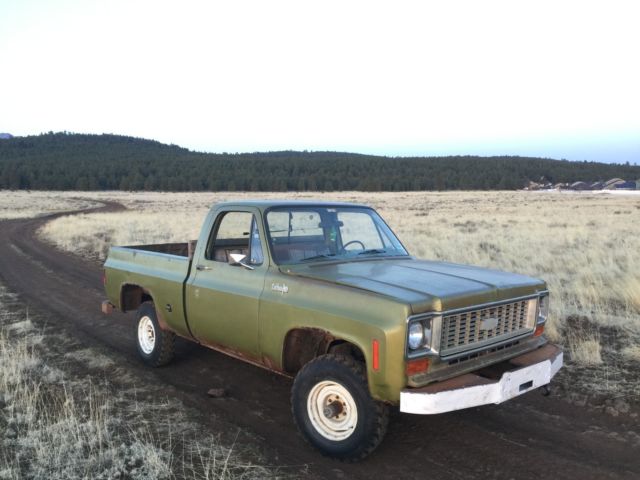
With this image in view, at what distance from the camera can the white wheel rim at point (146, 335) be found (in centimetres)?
641

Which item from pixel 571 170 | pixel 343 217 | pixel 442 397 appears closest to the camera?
pixel 442 397

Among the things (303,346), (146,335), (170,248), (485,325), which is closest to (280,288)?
(303,346)

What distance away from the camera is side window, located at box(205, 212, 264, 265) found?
16.3 ft

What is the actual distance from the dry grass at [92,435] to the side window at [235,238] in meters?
1.52

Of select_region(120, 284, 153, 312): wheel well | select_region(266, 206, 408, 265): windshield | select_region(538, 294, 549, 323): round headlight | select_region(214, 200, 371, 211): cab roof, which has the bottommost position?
select_region(120, 284, 153, 312): wheel well

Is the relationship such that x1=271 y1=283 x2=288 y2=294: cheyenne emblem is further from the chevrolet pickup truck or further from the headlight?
the headlight

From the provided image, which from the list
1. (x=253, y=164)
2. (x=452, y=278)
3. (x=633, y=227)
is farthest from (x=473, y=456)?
(x=253, y=164)

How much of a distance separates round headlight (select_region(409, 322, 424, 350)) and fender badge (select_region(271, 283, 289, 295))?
3.83 ft

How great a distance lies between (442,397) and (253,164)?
140624 millimetres

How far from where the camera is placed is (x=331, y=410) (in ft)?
13.2

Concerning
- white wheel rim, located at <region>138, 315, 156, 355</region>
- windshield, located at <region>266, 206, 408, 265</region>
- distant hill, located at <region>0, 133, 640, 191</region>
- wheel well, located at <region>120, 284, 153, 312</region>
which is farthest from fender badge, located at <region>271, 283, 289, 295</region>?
distant hill, located at <region>0, 133, 640, 191</region>

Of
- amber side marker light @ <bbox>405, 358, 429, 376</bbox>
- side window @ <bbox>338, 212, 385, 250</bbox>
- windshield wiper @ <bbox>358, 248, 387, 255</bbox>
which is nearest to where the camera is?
amber side marker light @ <bbox>405, 358, 429, 376</bbox>

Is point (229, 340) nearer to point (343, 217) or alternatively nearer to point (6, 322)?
point (343, 217)

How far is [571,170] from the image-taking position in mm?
131250
